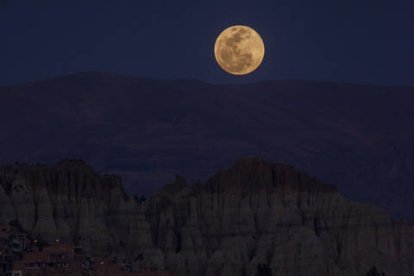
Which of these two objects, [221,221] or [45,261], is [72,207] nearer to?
[45,261]

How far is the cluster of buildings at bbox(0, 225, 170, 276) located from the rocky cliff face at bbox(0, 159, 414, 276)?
2.51 metres

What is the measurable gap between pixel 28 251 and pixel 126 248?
32.4 feet

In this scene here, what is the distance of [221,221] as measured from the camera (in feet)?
358

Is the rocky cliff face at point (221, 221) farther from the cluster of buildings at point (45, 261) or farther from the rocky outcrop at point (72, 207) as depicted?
the cluster of buildings at point (45, 261)

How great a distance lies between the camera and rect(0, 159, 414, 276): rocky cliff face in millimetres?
103438

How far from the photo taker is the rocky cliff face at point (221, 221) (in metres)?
103

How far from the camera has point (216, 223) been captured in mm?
108875

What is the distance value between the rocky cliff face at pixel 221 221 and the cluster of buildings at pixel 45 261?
2510 millimetres

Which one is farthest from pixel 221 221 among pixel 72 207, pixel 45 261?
pixel 45 261

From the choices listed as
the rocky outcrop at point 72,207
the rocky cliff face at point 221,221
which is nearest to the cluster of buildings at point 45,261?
the rocky cliff face at point 221,221

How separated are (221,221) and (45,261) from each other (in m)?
16.1

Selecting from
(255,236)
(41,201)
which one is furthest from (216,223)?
(41,201)

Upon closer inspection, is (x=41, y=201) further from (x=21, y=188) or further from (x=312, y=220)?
(x=312, y=220)

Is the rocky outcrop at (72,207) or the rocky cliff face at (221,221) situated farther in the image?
the rocky cliff face at (221,221)
